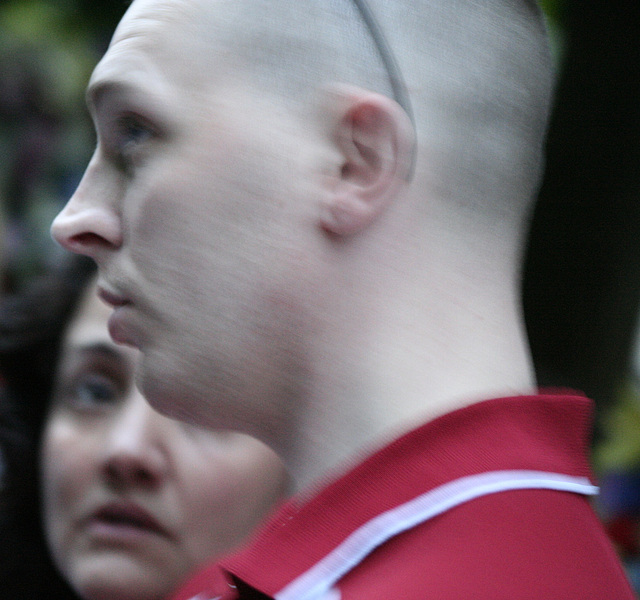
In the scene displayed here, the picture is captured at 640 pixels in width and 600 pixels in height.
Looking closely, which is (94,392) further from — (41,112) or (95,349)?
(41,112)

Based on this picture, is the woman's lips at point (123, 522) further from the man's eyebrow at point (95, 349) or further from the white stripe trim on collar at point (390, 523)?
the white stripe trim on collar at point (390, 523)

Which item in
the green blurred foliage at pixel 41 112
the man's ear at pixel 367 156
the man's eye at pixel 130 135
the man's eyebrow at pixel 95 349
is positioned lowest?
the green blurred foliage at pixel 41 112

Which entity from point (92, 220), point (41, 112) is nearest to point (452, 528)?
point (92, 220)

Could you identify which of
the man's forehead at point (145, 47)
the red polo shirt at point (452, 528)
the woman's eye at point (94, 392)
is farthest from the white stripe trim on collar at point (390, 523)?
the woman's eye at point (94, 392)

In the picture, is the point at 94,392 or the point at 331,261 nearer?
the point at 331,261

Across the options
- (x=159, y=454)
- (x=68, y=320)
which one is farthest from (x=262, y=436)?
(x=68, y=320)

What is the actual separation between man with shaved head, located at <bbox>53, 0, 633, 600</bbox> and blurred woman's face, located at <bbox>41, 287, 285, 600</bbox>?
96 centimetres

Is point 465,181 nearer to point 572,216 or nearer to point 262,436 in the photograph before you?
point 262,436

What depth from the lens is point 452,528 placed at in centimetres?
114

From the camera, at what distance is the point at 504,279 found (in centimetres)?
138

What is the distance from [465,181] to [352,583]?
0.57 meters

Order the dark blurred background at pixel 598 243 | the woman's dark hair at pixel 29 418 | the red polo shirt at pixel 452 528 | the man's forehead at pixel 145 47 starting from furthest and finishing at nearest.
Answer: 1. the dark blurred background at pixel 598 243
2. the woman's dark hair at pixel 29 418
3. the man's forehead at pixel 145 47
4. the red polo shirt at pixel 452 528

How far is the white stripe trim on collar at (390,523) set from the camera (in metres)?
1.16

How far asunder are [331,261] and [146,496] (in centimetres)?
122
